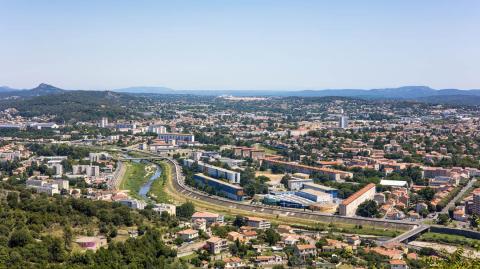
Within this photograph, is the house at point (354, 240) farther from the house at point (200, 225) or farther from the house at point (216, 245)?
the house at point (200, 225)

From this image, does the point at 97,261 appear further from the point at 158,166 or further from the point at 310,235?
the point at 158,166

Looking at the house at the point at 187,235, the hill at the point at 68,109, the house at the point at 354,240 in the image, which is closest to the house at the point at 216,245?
the house at the point at 187,235

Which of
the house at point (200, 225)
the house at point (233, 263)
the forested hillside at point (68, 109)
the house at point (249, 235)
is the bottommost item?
the house at point (249, 235)

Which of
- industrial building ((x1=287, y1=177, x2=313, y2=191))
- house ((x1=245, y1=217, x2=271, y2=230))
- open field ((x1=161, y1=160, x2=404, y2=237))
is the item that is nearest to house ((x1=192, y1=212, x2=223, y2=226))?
house ((x1=245, y1=217, x2=271, y2=230))

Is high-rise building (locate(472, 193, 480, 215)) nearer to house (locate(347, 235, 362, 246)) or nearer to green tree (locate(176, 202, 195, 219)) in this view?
house (locate(347, 235, 362, 246))

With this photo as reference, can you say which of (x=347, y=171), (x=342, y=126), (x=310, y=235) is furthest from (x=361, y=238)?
(x=342, y=126)

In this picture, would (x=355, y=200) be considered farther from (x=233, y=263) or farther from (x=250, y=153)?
(x=250, y=153)
